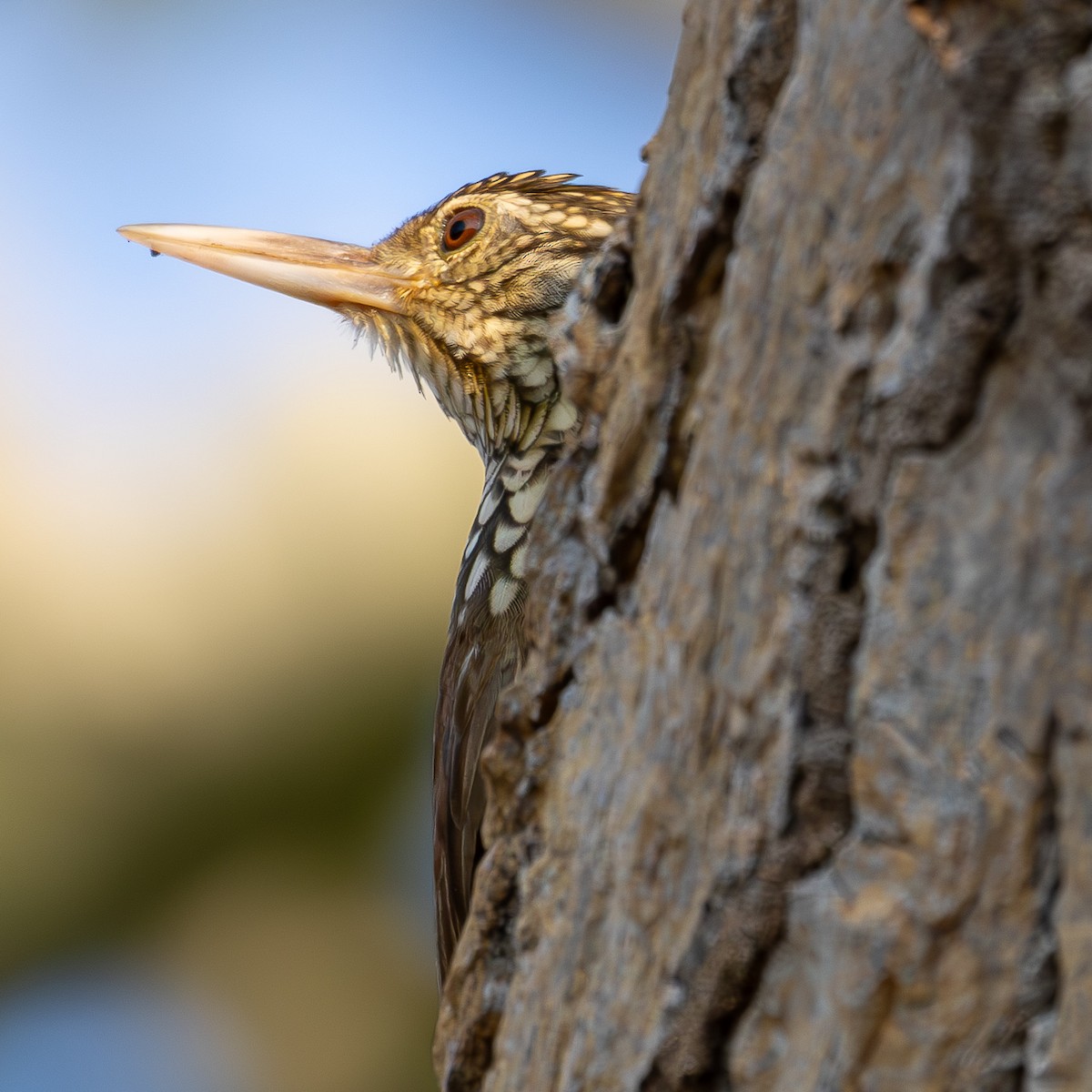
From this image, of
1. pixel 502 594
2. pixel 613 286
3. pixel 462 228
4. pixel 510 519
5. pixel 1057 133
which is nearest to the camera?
pixel 1057 133

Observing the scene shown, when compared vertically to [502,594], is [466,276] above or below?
above

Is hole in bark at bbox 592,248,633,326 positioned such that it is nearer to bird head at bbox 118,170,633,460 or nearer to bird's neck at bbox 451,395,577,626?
bird's neck at bbox 451,395,577,626

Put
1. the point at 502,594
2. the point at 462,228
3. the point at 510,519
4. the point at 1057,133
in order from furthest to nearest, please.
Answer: the point at 462,228, the point at 510,519, the point at 502,594, the point at 1057,133

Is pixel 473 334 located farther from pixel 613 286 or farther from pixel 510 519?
pixel 613 286

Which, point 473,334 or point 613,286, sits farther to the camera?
point 473,334

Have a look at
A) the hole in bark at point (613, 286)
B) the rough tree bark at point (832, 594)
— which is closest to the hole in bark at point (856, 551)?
the rough tree bark at point (832, 594)

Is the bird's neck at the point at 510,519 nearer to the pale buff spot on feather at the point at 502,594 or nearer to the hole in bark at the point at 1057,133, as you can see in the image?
the pale buff spot on feather at the point at 502,594

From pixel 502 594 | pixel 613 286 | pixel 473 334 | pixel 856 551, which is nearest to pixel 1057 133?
pixel 856 551
